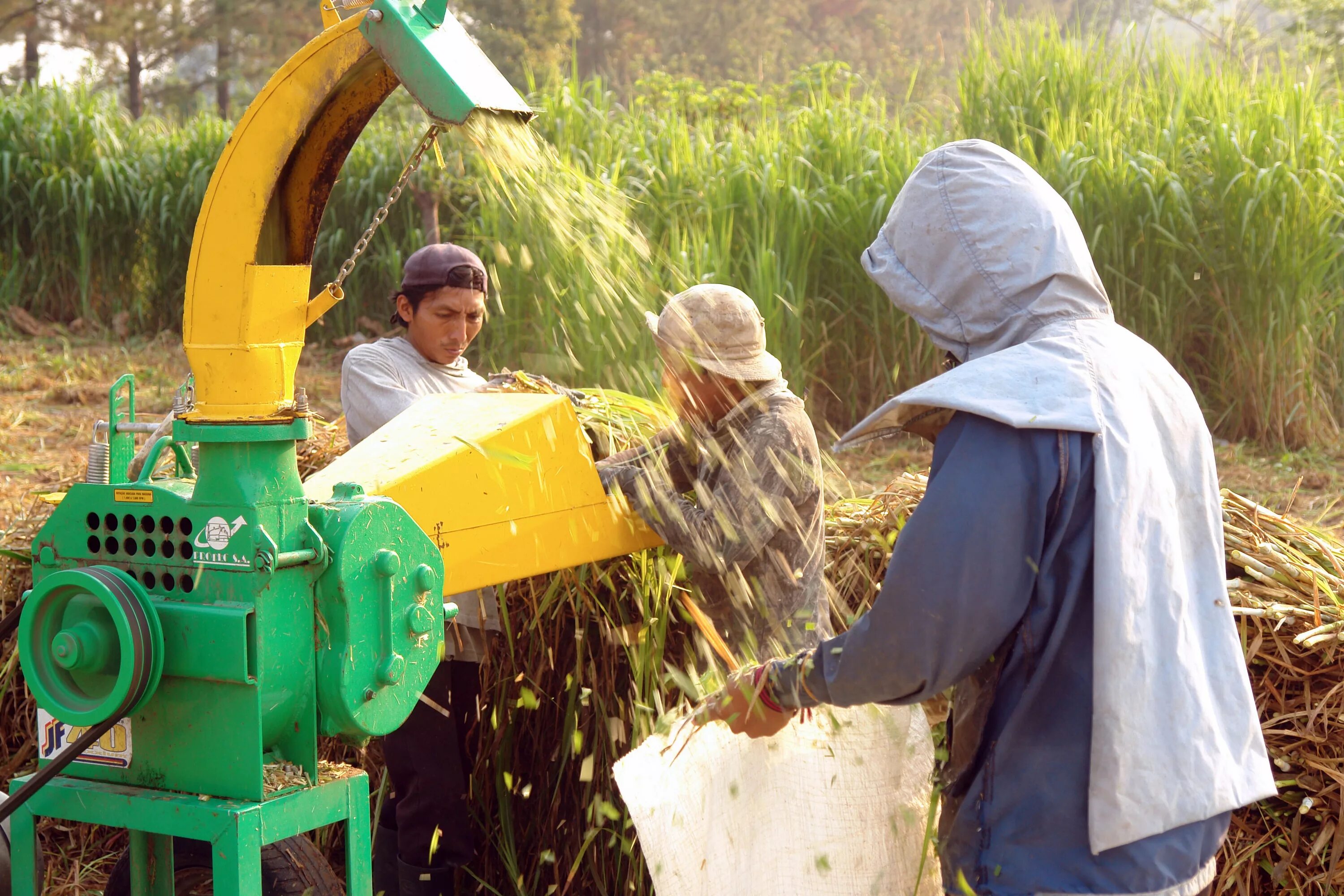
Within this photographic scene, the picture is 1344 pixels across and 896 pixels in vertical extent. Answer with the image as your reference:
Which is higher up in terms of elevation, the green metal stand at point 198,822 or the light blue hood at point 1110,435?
the light blue hood at point 1110,435

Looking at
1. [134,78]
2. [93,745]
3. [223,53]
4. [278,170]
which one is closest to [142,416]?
[93,745]

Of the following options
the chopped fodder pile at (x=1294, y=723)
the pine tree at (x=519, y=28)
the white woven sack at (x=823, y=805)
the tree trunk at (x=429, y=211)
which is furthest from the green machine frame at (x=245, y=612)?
the pine tree at (x=519, y=28)

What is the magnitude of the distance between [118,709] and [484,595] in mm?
1333

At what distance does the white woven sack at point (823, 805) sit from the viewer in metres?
2.11

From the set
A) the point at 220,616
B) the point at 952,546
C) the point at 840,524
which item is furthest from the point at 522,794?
the point at 952,546

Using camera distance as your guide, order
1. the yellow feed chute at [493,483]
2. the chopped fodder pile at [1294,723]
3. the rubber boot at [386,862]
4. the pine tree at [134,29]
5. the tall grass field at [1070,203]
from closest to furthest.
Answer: the yellow feed chute at [493,483], the chopped fodder pile at [1294,723], the rubber boot at [386,862], the tall grass field at [1070,203], the pine tree at [134,29]

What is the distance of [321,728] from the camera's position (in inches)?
70.2

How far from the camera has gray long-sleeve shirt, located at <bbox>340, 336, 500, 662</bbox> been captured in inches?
115

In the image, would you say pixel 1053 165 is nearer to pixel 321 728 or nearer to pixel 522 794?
pixel 522 794

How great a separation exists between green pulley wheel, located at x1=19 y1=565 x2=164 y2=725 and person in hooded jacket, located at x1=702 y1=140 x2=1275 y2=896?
3.00ft

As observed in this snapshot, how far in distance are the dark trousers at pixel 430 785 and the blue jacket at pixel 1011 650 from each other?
1450 mm

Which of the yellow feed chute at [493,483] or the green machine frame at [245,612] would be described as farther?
the yellow feed chute at [493,483]

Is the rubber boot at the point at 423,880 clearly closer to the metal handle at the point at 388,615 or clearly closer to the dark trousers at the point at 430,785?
the dark trousers at the point at 430,785

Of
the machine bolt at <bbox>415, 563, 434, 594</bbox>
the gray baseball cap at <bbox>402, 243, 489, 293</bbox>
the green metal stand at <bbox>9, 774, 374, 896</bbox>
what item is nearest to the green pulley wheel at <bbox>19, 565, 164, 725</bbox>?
the green metal stand at <bbox>9, 774, 374, 896</bbox>
